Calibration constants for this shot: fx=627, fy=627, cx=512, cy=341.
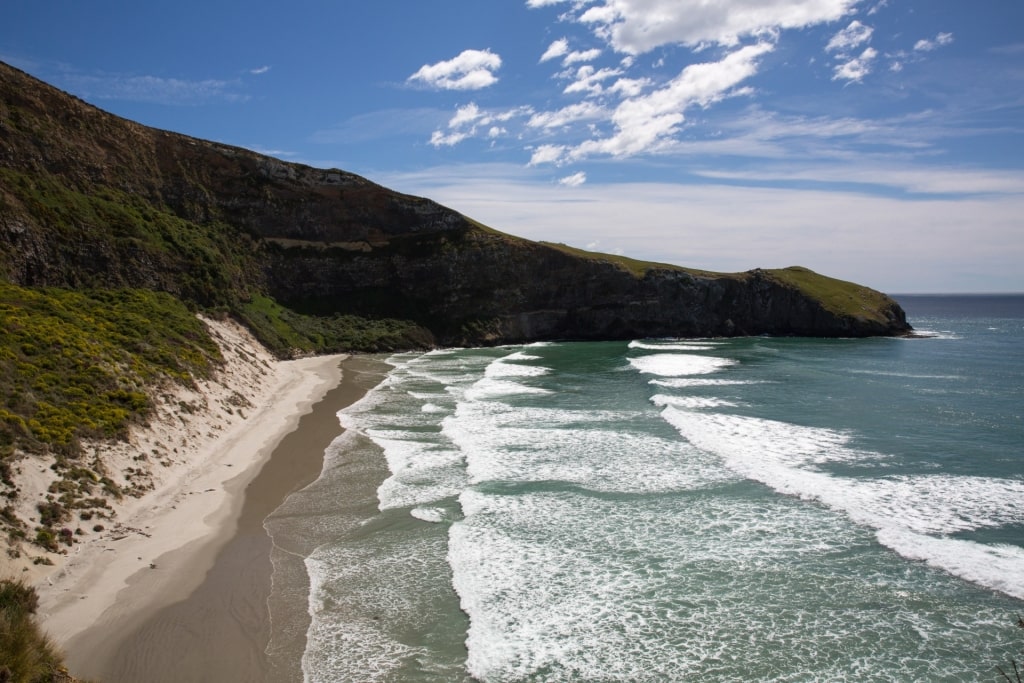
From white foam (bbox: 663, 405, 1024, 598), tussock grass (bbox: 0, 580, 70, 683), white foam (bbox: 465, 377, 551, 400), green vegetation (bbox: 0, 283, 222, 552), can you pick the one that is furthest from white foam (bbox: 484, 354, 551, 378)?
tussock grass (bbox: 0, 580, 70, 683)

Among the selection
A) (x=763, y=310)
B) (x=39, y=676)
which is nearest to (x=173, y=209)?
(x=39, y=676)

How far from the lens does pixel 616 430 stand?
30469 millimetres

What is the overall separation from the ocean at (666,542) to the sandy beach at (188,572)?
1.25m

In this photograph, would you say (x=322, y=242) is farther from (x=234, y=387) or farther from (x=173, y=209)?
(x=234, y=387)

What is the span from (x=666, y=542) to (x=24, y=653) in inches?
561

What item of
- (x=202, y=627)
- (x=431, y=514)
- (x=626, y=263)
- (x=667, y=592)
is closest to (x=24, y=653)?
(x=202, y=627)

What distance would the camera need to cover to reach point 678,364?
2261 inches

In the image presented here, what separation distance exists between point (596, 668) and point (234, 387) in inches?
1130

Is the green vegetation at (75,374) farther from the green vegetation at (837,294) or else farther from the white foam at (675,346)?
the green vegetation at (837,294)

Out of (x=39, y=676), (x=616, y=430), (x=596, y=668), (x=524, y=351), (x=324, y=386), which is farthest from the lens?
(x=524, y=351)

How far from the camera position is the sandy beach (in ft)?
39.6

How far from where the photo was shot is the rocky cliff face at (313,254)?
42.8m

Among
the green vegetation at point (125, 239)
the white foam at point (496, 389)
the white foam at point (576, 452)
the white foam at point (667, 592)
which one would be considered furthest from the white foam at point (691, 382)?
the green vegetation at point (125, 239)

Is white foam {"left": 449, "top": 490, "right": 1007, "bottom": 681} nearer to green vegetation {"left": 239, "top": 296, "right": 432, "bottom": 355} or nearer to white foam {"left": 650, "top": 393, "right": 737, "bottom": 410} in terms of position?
white foam {"left": 650, "top": 393, "right": 737, "bottom": 410}
